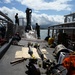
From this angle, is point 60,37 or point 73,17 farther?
point 73,17

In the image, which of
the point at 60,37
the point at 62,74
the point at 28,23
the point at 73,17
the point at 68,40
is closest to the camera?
the point at 62,74

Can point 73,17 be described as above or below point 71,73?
above

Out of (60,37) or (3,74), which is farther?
(60,37)

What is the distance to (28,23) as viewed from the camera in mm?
32344

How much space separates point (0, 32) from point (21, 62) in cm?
397

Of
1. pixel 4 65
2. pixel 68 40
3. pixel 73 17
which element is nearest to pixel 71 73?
pixel 4 65

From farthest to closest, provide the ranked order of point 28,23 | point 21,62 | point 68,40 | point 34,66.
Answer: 1. point 28,23
2. point 68,40
3. point 21,62
4. point 34,66

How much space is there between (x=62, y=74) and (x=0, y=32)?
21.7 ft

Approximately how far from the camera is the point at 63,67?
16.7ft

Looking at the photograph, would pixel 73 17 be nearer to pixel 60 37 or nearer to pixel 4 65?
pixel 60 37

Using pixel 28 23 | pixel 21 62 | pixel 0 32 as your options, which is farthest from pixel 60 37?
pixel 28 23

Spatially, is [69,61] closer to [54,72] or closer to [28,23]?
[54,72]

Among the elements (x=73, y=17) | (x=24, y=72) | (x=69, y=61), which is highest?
(x=73, y=17)

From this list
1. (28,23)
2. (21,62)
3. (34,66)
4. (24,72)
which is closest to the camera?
(34,66)
